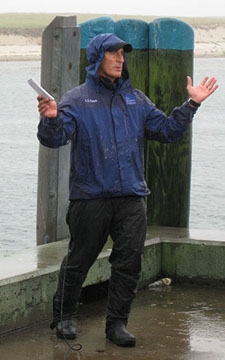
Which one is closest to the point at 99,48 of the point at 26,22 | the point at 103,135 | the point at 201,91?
the point at 103,135

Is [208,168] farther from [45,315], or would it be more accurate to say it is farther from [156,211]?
[45,315]

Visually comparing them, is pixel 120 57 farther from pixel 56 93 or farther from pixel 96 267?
pixel 96 267

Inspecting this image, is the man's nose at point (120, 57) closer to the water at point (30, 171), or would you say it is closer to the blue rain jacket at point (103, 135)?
the blue rain jacket at point (103, 135)

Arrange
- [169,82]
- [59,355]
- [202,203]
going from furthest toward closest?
[202,203]
[169,82]
[59,355]

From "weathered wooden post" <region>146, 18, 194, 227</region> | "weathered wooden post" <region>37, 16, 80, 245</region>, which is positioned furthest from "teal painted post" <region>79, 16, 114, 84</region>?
"weathered wooden post" <region>37, 16, 80, 245</region>

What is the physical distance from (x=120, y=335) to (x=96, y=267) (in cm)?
107

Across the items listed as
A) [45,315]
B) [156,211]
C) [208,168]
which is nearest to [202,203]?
[208,168]

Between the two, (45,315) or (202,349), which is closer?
(202,349)

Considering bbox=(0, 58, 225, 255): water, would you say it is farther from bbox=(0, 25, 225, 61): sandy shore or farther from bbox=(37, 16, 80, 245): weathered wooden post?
bbox=(0, 25, 225, 61): sandy shore

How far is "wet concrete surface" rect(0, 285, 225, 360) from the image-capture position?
20.5 ft

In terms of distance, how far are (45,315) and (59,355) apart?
744mm

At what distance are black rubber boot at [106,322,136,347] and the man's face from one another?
1.52 m

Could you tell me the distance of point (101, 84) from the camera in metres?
6.43

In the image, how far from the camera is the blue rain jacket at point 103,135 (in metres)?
6.31
